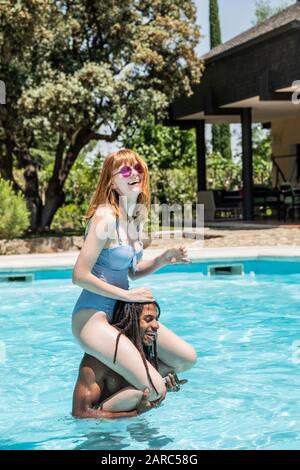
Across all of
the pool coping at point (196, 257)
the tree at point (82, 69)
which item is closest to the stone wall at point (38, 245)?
the pool coping at point (196, 257)

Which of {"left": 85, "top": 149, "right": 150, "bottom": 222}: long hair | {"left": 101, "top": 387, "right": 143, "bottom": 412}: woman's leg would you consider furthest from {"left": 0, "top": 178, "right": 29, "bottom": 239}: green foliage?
{"left": 101, "top": 387, "right": 143, "bottom": 412}: woman's leg

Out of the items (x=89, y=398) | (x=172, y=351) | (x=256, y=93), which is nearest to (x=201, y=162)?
(x=256, y=93)

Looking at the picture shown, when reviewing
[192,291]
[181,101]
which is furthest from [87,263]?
[181,101]

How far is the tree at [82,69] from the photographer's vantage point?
15.6m

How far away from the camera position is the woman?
169 inches

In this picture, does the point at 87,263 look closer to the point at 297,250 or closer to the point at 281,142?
the point at 297,250

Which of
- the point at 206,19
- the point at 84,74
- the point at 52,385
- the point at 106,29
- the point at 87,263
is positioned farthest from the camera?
the point at 206,19

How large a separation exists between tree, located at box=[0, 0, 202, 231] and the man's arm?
1151 centimetres

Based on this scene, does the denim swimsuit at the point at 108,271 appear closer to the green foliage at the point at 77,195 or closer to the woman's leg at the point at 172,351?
the woman's leg at the point at 172,351

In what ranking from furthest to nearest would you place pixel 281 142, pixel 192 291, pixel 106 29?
pixel 281 142 < pixel 106 29 < pixel 192 291

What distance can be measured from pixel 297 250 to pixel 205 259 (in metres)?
1.59

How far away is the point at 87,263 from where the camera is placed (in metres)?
4.26

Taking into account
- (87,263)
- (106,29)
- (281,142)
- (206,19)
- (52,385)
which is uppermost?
(206,19)

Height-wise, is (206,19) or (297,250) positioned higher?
(206,19)
